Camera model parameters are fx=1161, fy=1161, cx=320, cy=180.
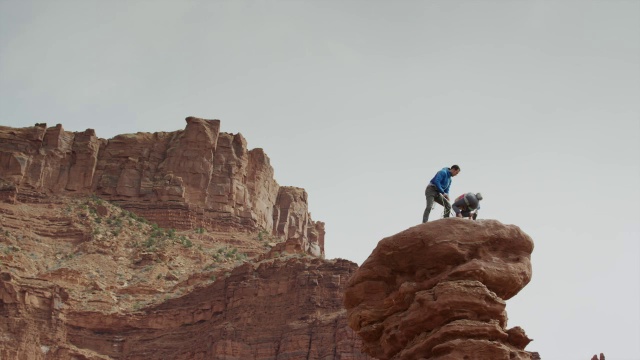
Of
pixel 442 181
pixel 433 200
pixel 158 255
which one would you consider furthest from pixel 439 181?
pixel 158 255

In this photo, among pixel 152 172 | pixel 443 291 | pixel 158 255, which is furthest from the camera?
pixel 152 172

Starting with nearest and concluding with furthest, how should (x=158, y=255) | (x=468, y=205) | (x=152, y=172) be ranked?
(x=468, y=205) → (x=158, y=255) → (x=152, y=172)

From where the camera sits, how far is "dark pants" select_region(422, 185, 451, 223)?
845 inches

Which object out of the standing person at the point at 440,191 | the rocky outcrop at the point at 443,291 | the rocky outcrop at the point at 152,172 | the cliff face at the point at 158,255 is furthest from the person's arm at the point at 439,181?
the rocky outcrop at the point at 152,172

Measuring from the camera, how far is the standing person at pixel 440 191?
21.5 m

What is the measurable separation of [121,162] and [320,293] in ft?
114

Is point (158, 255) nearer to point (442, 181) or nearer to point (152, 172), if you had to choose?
point (152, 172)

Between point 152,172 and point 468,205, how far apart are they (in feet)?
268

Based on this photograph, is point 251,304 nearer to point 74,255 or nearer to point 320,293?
point 320,293

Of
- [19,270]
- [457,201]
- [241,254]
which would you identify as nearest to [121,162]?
[241,254]

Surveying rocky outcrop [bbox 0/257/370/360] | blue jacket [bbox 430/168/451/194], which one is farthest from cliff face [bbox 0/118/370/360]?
blue jacket [bbox 430/168/451/194]

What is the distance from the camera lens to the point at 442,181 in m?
21.6

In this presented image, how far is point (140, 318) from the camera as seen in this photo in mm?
76375

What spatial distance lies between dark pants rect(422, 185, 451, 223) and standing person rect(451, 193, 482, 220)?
47 centimetres
